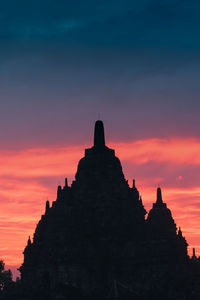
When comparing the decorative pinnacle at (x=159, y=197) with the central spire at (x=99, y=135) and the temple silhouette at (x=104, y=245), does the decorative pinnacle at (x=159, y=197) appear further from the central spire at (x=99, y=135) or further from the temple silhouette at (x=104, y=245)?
the central spire at (x=99, y=135)

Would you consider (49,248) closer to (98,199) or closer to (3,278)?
(98,199)

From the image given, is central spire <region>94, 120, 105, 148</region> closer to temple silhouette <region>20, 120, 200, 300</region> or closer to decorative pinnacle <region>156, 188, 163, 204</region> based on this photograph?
temple silhouette <region>20, 120, 200, 300</region>

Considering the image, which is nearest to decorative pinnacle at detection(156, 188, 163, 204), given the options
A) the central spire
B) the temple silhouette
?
the temple silhouette

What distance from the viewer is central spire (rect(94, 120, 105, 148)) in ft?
486

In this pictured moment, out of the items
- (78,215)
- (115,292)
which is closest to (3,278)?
(78,215)

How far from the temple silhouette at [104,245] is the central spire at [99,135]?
0.49 ft

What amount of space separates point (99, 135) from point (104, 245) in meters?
22.0

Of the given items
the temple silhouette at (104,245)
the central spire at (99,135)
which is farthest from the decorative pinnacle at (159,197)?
the central spire at (99,135)

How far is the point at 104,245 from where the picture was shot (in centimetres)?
13738

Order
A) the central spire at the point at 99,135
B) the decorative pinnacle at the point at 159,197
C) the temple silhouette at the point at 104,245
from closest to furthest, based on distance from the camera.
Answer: the temple silhouette at the point at 104,245, the decorative pinnacle at the point at 159,197, the central spire at the point at 99,135

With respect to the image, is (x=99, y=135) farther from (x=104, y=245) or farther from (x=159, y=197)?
(x=104, y=245)

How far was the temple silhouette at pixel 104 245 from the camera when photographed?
131500mm

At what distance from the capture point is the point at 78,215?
141125 mm

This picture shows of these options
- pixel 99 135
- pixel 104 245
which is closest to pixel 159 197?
pixel 104 245
